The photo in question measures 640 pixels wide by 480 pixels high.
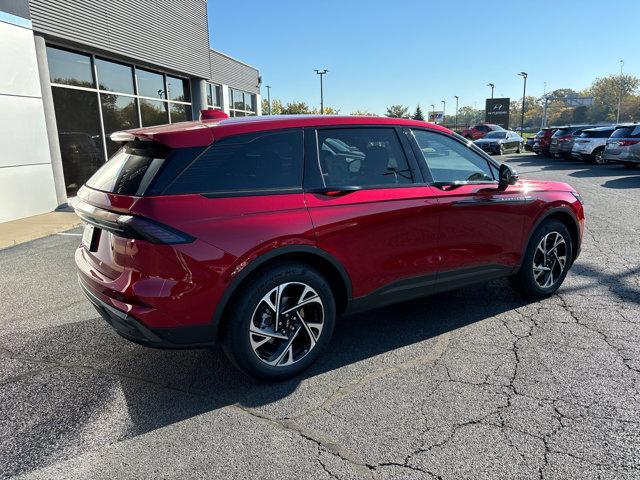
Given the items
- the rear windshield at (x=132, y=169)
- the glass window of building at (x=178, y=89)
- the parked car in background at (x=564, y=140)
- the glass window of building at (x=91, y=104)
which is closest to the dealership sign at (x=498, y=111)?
the parked car in background at (x=564, y=140)

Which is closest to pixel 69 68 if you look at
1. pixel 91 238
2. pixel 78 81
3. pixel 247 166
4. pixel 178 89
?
pixel 78 81

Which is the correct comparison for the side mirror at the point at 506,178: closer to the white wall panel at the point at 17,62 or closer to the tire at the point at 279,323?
the tire at the point at 279,323

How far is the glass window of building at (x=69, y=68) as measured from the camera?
11.0 metres

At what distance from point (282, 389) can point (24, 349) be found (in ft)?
7.16

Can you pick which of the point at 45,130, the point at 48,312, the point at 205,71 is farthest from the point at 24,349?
the point at 205,71

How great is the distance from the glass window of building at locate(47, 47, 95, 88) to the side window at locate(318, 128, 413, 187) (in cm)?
1007

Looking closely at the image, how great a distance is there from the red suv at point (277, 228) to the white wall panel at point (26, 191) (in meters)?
7.08

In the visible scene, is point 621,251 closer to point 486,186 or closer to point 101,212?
point 486,186

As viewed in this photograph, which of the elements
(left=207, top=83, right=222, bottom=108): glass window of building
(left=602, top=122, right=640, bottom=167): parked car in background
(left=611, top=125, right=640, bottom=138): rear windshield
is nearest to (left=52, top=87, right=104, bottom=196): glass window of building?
(left=207, top=83, right=222, bottom=108): glass window of building

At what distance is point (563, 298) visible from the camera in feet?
15.4

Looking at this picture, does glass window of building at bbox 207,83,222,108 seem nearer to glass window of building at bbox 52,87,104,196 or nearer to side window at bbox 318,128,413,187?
glass window of building at bbox 52,87,104,196

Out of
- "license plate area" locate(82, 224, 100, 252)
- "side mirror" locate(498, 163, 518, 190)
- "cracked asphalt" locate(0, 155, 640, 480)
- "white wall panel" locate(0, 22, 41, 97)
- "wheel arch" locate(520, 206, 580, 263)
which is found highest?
"white wall panel" locate(0, 22, 41, 97)

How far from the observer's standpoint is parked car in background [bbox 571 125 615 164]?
19.6m

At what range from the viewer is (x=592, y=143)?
19609 mm
